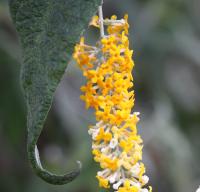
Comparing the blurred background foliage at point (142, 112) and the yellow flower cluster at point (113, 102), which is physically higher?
the yellow flower cluster at point (113, 102)

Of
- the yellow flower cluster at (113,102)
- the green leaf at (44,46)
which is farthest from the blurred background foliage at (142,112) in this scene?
the green leaf at (44,46)

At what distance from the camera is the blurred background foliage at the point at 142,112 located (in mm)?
2062

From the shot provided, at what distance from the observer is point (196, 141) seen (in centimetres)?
247

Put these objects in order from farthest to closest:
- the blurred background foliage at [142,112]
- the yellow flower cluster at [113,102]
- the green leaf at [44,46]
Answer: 1. the blurred background foliage at [142,112]
2. the yellow flower cluster at [113,102]
3. the green leaf at [44,46]

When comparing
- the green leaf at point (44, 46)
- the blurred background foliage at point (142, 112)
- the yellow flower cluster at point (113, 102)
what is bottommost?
the blurred background foliage at point (142, 112)

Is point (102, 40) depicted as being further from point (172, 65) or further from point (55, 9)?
point (172, 65)

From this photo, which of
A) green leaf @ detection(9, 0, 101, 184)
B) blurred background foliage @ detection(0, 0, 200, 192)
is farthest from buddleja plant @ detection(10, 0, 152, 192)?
blurred background foliage @ detection(0, 0, 200, 192)

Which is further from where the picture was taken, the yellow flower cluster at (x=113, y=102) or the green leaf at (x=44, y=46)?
the yellow flower cluster at (x=113, y=102)

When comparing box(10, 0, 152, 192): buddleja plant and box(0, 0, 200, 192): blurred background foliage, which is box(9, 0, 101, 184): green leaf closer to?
box(10, 0, 152, 192): buddleja plant

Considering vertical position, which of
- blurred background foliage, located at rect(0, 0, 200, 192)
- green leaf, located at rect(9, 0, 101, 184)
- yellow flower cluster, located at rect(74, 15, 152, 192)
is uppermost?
green leaf, located at rect(9, 0, 101, 184)

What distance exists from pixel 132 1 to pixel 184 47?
0.93 feet

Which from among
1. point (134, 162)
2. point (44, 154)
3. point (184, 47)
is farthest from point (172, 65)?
point (134, 162)

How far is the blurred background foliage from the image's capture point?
2.06 meters

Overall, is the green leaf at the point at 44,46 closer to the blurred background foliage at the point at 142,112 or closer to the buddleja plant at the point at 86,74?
the buddleja plant at the point at 86,74
